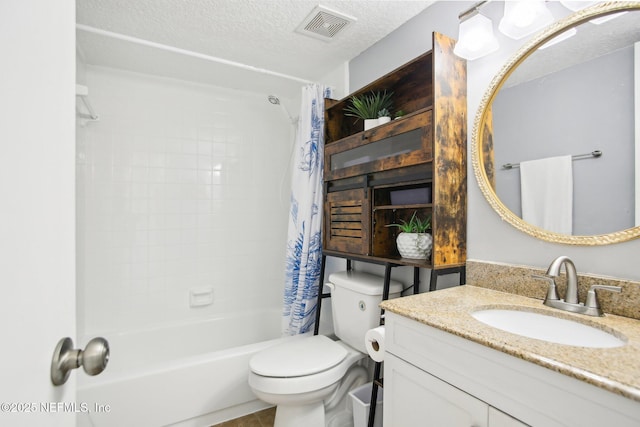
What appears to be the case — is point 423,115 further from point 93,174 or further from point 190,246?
point 93,174

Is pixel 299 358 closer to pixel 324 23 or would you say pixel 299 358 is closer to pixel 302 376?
pixel 302 376

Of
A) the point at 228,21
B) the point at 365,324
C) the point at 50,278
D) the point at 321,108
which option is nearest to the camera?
the point at 50,278

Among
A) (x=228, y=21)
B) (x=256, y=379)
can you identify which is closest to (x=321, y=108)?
(x=228, y=21)

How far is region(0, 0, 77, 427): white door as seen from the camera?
0.34 m

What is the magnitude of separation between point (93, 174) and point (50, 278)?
215cm

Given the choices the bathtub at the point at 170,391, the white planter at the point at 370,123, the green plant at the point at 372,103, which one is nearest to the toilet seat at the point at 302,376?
the bathtub at the point at 170,391

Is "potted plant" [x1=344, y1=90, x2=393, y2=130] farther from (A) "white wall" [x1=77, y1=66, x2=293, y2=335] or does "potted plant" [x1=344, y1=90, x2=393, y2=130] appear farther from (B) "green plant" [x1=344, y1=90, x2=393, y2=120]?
(A) "white wall" [x1=77, y1=66, x2=293, y2=335]

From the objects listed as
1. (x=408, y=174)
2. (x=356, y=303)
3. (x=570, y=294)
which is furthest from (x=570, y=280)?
(x=356, y=303)

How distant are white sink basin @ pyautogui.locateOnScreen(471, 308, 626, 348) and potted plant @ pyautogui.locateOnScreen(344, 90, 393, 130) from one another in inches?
42.7

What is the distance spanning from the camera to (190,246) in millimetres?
2500

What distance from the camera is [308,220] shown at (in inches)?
82.0

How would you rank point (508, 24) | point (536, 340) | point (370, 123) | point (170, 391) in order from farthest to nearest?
point (370, 123) → point (170, 391) → point (508, 24) → point (536, 340)

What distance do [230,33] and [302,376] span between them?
6.18ft

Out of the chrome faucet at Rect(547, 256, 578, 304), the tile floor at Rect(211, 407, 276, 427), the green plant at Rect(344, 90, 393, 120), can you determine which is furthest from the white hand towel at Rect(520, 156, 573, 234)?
the tile floor at Rect(211, 407, 276, 427)
